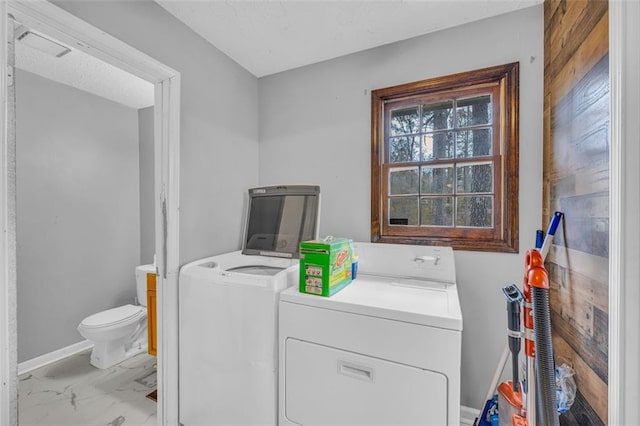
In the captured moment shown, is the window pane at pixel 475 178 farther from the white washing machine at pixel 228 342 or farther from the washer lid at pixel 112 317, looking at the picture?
the washer lid at pixel 112 317

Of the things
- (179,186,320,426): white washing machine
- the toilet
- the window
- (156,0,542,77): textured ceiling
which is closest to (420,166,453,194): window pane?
the window

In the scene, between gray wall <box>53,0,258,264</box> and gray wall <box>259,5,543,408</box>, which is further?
gray wall <box>259,5,543,408</box>

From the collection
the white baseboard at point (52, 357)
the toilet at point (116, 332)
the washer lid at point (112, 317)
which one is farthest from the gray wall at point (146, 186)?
the white baseboard at point (52, 357)

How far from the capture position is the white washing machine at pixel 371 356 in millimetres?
1073

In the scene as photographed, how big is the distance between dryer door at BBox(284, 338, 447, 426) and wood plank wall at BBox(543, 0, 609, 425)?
0.53 m

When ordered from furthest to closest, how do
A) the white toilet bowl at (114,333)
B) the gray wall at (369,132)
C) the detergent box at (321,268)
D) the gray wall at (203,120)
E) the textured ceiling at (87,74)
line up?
the white toilet bowl at (114,333)
the textured ceiling at (87,74)
the gray wall at (369,132)
the gray wall at (203,120)
the detergent box at (321,268)

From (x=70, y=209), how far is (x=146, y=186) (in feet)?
2.18

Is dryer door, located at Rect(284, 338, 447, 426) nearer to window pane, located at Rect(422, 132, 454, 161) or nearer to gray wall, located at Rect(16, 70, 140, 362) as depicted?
window pane, located at Rect(422, 132, 454, 161)

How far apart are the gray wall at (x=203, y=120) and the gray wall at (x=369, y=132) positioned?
0.28m

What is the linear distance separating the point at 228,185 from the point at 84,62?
1451mm

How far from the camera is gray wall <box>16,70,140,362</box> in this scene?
2.24 m

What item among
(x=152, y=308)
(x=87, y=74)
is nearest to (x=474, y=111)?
(x=152, y=308)

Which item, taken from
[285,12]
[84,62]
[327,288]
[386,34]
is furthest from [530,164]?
[84,62]

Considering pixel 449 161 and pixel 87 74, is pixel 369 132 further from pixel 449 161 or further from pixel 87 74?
pixel 87 74
